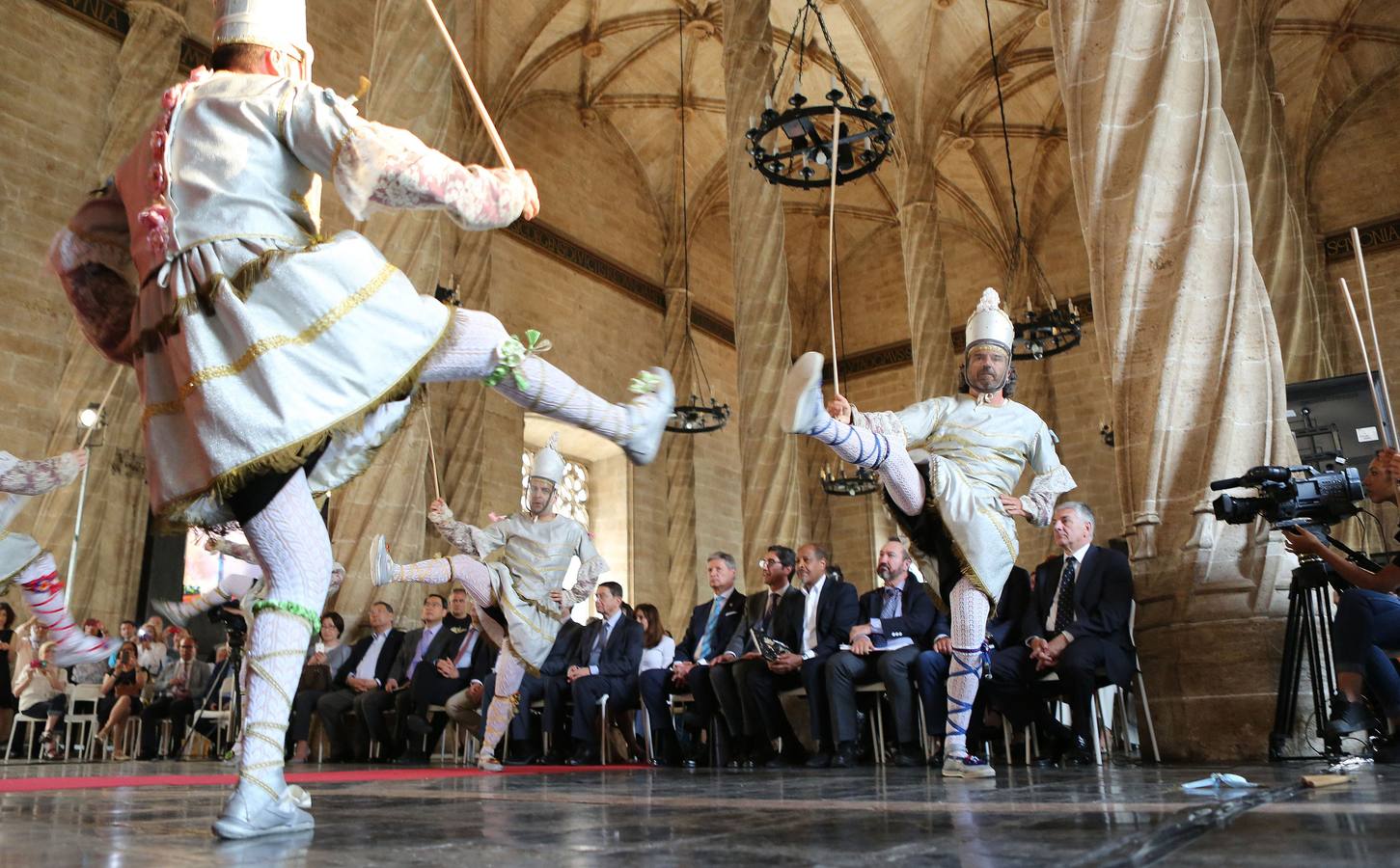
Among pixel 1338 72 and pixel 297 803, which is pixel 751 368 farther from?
pixel 1338 72

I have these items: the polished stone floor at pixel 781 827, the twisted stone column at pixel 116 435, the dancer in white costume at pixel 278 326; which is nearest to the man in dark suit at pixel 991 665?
the polished stone floor at pixel 781 827

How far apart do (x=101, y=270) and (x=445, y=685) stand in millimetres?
5598

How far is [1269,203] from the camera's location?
296 inches

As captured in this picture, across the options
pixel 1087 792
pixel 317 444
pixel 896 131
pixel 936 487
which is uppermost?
pixel 896 131

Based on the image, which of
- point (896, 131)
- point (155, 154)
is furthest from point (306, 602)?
point (896, 131)

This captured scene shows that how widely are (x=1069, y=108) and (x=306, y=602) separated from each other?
448 centimetres

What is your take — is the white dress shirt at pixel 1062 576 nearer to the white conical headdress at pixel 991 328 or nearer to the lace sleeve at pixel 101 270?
the white conical headdress at pixel 991 328

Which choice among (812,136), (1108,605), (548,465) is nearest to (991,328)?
(1108,605)

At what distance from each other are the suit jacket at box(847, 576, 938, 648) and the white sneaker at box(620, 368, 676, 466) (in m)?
3.75

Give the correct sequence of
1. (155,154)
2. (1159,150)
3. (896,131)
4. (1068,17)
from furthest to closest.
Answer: (896,131), (1068,17), (1159,150), (155,154)

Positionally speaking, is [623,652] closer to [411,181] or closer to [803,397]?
[803,397]

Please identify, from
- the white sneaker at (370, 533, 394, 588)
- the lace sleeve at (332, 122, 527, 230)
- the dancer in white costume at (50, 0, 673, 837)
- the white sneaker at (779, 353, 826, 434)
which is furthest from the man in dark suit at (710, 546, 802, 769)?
the lace sleeve at (332, 122, 527, 230)

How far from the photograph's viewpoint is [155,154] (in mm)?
2152

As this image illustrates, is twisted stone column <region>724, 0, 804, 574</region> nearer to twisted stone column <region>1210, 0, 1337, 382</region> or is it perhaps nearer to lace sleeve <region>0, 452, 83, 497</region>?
twisted stone column <region>1210, 0, 1337, 382</region>
